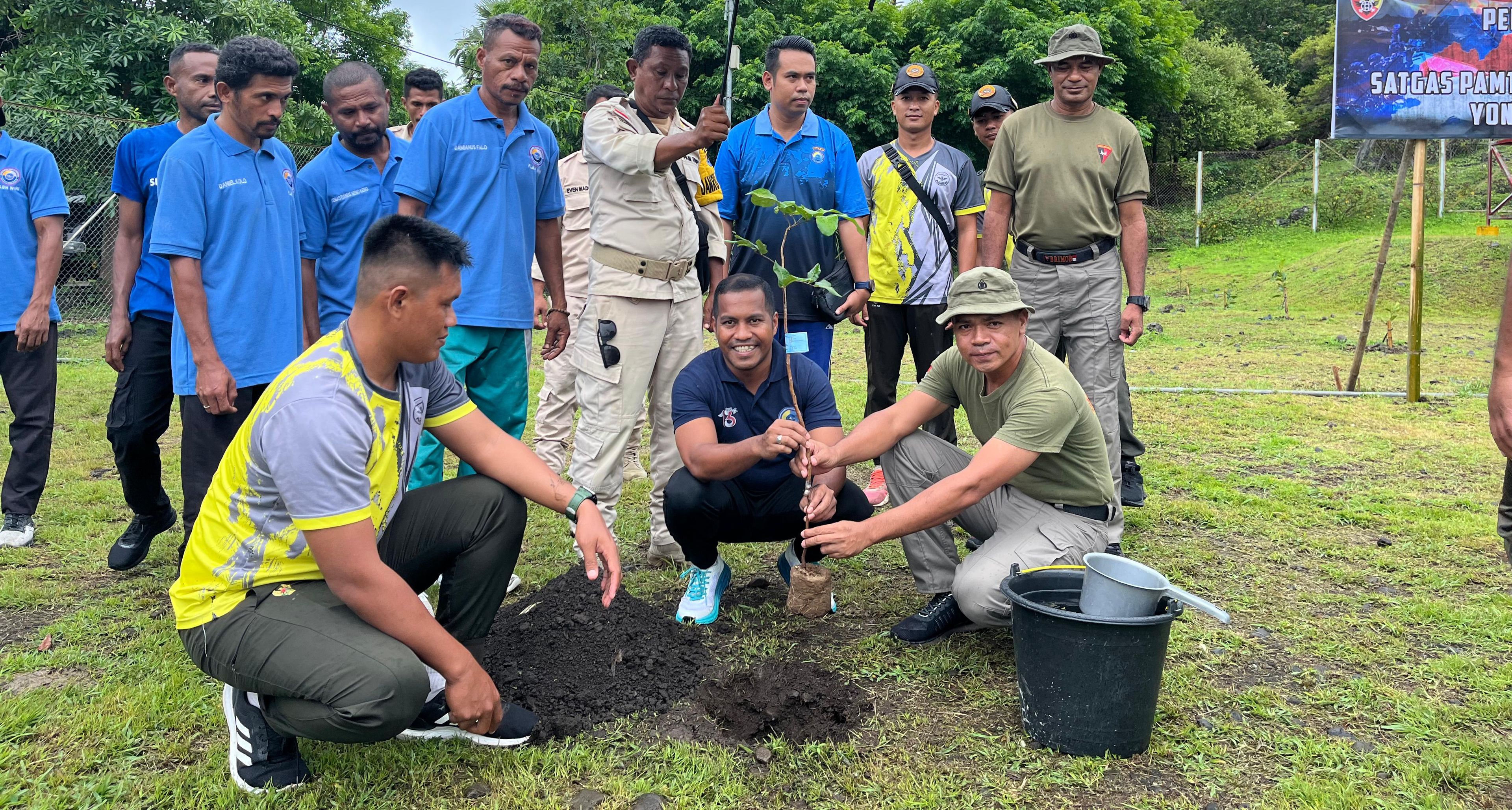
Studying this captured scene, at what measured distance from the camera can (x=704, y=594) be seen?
12.6 feet

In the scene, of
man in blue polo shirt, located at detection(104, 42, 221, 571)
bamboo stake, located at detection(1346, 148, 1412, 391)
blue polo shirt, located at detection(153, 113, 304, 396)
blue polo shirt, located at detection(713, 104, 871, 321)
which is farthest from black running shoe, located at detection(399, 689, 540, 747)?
bamboo stake, located at detection(1346, 148, 1412, 391)

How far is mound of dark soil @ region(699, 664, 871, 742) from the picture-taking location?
298 cm

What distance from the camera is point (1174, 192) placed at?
87.4ft

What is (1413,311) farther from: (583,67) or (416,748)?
(583,67)

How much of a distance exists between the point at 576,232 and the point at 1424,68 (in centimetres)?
683

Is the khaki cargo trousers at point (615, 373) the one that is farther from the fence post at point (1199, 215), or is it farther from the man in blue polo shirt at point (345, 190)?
the fence post at point (1199, 215)

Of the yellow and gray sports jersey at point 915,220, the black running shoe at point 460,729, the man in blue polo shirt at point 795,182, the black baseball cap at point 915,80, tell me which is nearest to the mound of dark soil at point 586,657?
the black running shoe at point 460,729

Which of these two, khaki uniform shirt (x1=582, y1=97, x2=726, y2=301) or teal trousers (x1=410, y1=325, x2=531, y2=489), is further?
khaki uniform shirt (x1=582, y1=97, x2=726, y2=301)

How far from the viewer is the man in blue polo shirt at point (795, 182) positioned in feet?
16.2

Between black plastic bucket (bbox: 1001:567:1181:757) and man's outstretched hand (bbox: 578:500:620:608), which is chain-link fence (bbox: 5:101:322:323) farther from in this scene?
black plastic bucket (bbox: 1001:567:1181:757)

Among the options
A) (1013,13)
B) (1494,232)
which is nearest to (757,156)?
(1494,232)

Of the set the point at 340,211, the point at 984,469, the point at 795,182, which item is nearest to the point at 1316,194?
the point at 795,182

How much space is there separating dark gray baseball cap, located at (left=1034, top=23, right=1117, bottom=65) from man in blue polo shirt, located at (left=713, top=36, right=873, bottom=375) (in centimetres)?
104

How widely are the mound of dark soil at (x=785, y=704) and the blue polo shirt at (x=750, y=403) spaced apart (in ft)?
2.92
